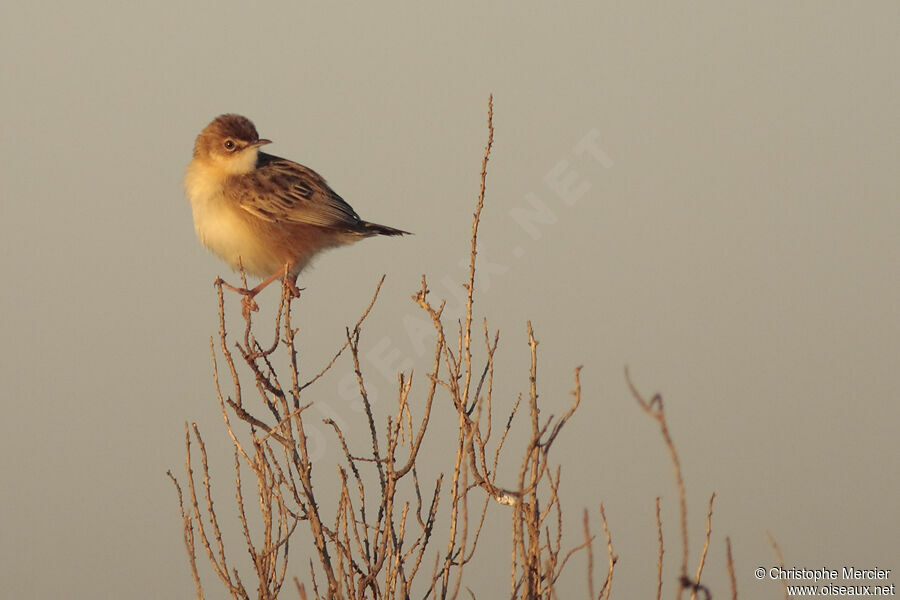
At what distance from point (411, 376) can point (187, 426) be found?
4.03 ft

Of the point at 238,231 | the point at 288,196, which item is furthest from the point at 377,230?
the point at 238,231

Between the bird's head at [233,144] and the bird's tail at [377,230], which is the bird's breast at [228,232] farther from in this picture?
the bird's tail at [377,230]

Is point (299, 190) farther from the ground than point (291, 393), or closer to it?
farther from the ground

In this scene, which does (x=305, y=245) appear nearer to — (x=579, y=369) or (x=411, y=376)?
(x=411, y=376)

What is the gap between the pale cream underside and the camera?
736cm

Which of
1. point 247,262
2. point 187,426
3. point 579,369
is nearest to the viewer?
point 579,369

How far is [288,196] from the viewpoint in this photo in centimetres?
761

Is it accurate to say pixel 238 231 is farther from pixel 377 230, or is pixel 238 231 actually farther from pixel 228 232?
pixel 377 230

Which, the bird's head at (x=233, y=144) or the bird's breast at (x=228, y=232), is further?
the bird's head at (x=233, y=144)

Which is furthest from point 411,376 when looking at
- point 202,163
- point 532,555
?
point 202,163

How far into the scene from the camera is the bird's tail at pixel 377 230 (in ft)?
25.8

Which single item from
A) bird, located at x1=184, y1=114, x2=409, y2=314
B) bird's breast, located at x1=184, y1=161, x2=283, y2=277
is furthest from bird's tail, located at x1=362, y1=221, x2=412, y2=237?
bird's breast, located at x1=184, y1=161, x2=283, y2=277

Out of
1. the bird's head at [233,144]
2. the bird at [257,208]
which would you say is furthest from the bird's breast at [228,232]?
the bird's head at [233,144]

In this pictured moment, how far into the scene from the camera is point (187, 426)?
5.02 metres
